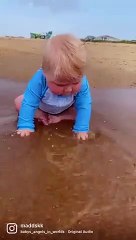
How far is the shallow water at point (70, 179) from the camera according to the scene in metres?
1.43

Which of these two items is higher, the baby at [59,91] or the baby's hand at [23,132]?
the baby at [59,91]

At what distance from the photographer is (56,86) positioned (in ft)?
7.00

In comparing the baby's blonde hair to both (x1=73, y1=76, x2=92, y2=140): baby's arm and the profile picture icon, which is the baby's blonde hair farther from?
the profile picture icon

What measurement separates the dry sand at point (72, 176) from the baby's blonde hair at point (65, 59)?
11.4 inches

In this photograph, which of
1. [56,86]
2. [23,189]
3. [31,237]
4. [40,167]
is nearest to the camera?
[31,237]

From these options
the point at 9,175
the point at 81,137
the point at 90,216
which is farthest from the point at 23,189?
the point at 81,137

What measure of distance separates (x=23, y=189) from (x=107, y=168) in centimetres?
37

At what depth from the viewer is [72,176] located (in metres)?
1.71

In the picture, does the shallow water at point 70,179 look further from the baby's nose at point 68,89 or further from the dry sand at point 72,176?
the baby's nose at point 68,89

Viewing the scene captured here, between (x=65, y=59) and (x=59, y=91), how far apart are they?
205 millimetres

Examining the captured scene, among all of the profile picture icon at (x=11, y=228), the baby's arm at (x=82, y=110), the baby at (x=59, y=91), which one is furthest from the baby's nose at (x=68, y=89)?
the profile picture icon at (x=11, y=228)

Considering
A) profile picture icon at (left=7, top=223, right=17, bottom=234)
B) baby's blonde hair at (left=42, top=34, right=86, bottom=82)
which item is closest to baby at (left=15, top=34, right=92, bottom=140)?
baby's blonde hair at (left=42, top=34, right=86, bottom=82)

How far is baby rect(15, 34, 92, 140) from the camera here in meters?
2.03

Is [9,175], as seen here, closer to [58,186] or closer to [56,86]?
[58,186]
